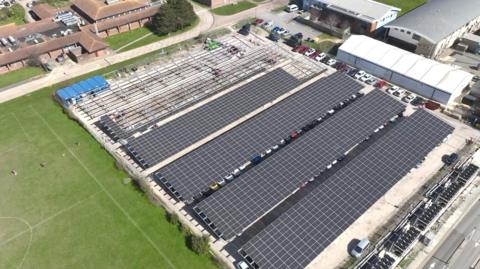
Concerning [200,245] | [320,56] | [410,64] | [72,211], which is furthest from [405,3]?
[72,211]

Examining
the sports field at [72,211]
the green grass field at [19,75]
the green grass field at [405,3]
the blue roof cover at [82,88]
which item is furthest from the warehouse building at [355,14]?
the green grass field at [19,75]

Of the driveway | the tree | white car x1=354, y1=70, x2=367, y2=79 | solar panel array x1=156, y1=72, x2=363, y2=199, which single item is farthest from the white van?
solar panel array x1=156, y1=72, x2=363, y2=199

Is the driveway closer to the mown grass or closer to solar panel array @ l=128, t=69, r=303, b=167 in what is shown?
solar panel array @ l=128, t=69, r=303, b=167

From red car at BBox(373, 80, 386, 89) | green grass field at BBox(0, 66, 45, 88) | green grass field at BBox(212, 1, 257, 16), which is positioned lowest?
green grass field at BBox(0, 66, 45, 88)

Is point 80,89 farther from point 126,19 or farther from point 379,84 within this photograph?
point 379,84

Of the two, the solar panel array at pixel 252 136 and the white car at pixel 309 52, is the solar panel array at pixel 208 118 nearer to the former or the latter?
the solar panel array at pixel 252 136

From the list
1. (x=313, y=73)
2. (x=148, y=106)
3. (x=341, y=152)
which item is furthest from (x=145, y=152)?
(x=313, y=73)
